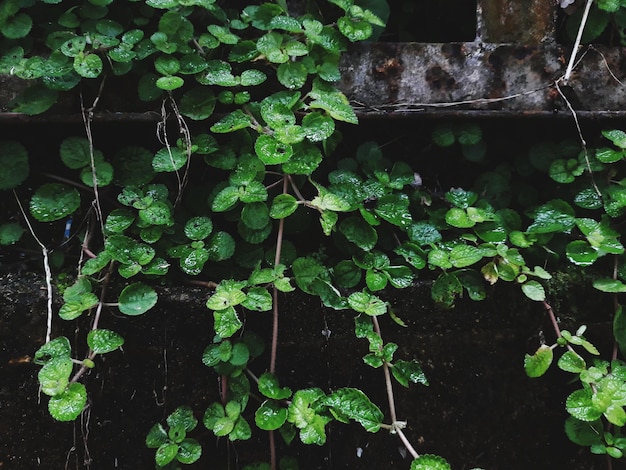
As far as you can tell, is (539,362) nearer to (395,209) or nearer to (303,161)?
(395,209)

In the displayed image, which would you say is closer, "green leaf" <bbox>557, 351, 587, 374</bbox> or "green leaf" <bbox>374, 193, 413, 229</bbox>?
"green leaf" <bbox>557, 351, 587, 374</bbox>

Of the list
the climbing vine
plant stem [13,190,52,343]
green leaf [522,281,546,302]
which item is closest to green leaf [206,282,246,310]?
the climbing vine

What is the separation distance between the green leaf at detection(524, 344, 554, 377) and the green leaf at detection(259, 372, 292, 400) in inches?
25.1

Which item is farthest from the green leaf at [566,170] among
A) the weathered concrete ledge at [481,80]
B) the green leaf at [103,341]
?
the green leaf at [103,341]

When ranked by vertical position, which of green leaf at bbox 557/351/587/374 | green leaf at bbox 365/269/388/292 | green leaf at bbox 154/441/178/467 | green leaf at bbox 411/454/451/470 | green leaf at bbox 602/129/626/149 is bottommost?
green leaf at bbox 154/441/178/467

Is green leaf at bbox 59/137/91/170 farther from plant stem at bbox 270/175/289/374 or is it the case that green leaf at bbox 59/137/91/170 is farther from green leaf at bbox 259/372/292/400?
green leaf at bbox 259/372/292/400

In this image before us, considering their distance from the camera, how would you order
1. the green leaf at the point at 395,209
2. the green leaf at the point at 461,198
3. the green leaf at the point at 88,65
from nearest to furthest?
the green leaf at the point at 88,65
the green leaf at the point at 395,209
the green leaf at the point at 461,198

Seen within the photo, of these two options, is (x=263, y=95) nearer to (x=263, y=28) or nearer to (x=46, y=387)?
(x=263, y=28)

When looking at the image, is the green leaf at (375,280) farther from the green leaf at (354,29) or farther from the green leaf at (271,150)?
the green leaf at (354,29)

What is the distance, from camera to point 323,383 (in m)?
1.31

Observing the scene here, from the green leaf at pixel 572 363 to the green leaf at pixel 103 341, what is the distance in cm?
113

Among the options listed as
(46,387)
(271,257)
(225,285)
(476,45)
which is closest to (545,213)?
(476,45)

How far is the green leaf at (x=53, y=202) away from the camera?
→ 51.2 inches

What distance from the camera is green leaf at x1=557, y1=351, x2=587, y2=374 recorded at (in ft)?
3.96
